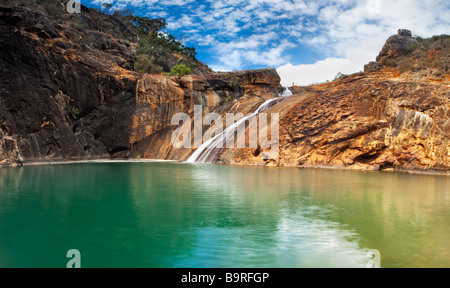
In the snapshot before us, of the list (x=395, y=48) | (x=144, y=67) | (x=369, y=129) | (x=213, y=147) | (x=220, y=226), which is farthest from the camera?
(x=144, y=67)

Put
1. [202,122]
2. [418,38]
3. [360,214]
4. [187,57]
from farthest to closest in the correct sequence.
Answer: [187,57]
[418,38]
[202,122]
[360,214]

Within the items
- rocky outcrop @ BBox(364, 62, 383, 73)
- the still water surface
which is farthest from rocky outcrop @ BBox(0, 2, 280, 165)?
the still water surface

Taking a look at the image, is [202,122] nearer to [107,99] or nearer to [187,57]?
[107,99]

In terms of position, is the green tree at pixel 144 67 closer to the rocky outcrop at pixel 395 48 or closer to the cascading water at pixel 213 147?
the cascading water at pixel 213 147

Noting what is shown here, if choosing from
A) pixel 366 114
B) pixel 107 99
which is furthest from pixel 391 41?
pixel 107 99

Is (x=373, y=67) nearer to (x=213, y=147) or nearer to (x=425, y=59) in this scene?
(x=425, y=59)

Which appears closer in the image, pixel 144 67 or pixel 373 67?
pixel 373 67

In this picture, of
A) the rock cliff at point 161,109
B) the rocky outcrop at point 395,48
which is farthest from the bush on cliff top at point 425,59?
the rock cliff at point 161,109

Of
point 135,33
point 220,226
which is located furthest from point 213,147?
point 135,33

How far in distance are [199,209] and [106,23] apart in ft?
200

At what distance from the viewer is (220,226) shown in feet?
29.6

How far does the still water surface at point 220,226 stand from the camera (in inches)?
264

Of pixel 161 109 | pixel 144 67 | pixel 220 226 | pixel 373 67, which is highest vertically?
pixel 144 67

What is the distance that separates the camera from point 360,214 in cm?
1069
